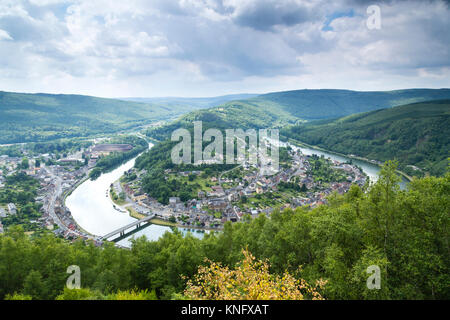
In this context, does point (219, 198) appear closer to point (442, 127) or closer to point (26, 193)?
point (26, 193)

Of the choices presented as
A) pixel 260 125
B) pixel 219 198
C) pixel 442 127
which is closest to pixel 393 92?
pixel 260 125

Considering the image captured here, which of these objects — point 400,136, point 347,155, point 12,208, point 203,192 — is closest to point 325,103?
point 400,136

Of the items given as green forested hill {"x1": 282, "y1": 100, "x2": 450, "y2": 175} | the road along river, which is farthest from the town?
green forested hill {"x1": 282, "y1": 100, "x2": 450, "y2": 175}

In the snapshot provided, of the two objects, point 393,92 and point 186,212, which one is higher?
point 393,92

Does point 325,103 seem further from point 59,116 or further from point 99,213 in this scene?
point 99,213
